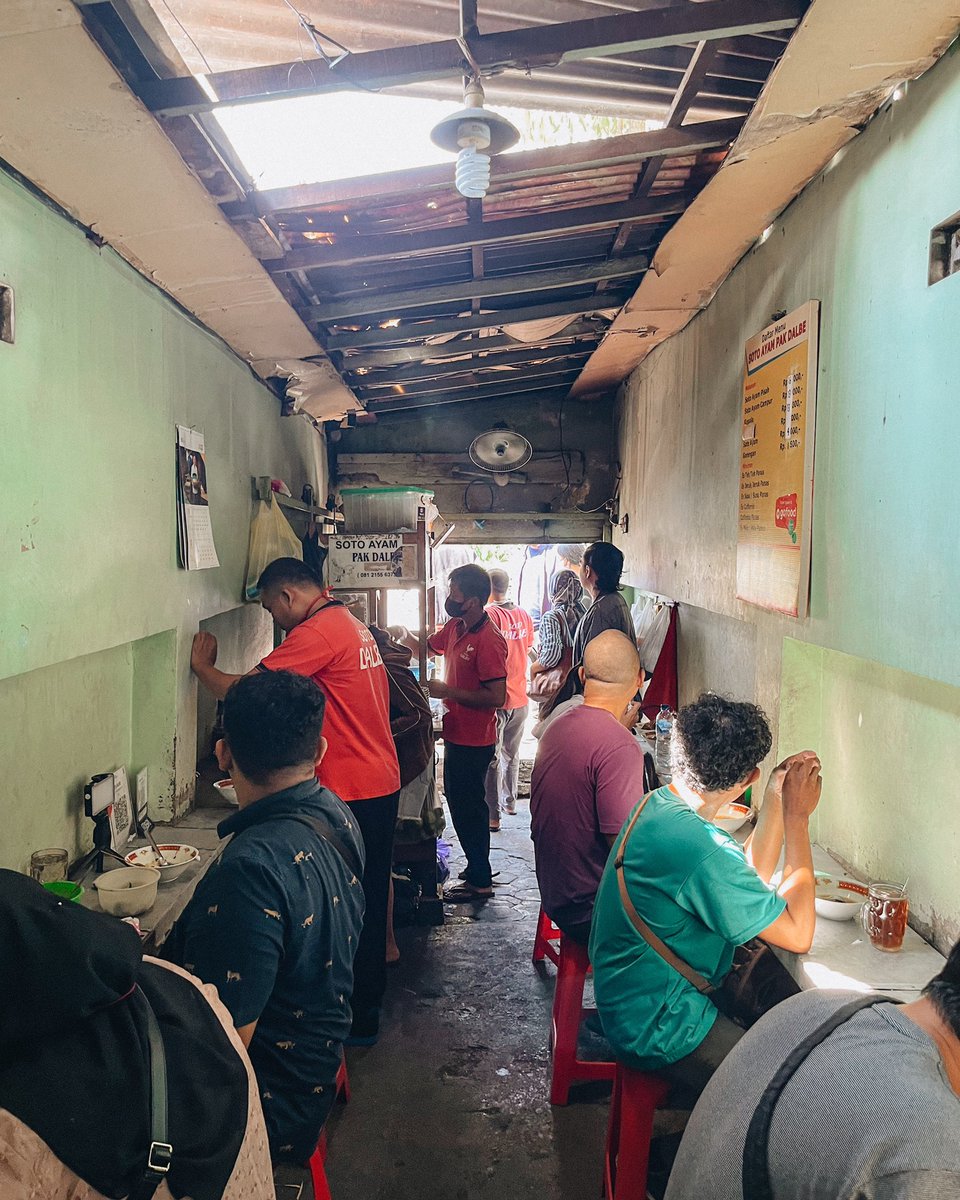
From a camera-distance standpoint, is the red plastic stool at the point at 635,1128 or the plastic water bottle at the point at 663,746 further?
the plastic water bottle at the point at 663,746

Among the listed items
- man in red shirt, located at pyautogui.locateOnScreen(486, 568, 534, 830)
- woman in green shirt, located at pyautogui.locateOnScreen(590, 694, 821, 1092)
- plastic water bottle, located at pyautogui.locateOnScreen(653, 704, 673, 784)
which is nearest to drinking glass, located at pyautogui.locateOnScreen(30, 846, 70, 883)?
woman in green shirt, located at pyautogui.locateOnScreen(590, 694, 821, 1092)

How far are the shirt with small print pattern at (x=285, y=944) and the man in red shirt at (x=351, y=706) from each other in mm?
1116

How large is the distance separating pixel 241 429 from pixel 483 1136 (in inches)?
125

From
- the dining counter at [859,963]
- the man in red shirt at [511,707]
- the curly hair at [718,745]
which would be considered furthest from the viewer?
the man in red shirt at [511,707]

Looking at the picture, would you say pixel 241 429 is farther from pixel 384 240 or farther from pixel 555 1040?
pixel 555 1040

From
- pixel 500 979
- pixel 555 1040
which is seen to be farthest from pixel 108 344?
pixel 500 979

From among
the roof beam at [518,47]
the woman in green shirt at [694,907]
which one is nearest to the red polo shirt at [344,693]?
the woman in green shirt at [694,907]

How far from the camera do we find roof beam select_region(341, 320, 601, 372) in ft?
15.6

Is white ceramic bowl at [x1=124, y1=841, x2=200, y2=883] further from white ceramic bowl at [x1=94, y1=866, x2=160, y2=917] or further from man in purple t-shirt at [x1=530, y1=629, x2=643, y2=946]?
man in purple t-shirt at [x1=530, y1=629, x2=643, y2=946]

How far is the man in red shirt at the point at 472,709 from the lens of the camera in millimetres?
4965

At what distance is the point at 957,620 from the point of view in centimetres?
187

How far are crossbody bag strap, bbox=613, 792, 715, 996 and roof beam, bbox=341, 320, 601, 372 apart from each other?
3.11 m

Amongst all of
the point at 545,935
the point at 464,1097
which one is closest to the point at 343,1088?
the point at 464,1097

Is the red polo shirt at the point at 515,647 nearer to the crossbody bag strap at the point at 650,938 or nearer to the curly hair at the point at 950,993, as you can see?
the crossbody bag strap at the point at 650,938
